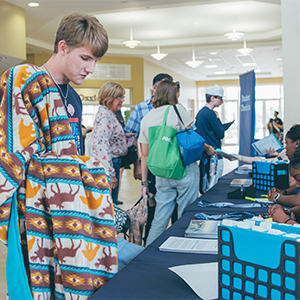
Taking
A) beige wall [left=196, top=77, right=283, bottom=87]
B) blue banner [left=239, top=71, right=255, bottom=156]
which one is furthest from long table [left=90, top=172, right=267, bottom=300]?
beige wall [left=196, top=77, right=283, bottom=87]

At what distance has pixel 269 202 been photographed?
2.09m

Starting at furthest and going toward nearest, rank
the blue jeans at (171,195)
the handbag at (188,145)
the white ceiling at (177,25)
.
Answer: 1. the white ceiling at (177,25)
2. the blue jeans at (171,195)
3. the handbag at (188,145)

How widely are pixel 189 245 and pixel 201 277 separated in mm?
309

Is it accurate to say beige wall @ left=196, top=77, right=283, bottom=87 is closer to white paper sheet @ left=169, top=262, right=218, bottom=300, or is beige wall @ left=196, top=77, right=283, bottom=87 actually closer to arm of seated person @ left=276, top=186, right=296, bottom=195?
arm of seated person @ left=276, top=186, right=296, bottom=195

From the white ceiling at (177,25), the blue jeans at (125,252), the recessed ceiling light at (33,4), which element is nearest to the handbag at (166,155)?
the blue jeans at (125,252)

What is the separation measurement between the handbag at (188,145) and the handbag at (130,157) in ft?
3.09

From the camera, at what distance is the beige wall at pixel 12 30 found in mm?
6880

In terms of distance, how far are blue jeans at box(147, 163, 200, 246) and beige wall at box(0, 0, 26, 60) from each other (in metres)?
5.81

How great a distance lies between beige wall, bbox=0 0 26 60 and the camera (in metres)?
6.88

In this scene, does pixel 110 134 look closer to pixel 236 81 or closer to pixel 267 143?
pixel 267 143

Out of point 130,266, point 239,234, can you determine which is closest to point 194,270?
point 130,266

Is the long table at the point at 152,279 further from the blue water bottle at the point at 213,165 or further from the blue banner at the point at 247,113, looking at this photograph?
the blue banner at the point at 247,113

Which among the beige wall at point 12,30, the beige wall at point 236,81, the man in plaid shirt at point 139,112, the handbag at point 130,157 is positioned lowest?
→ the handbag at point 130,157

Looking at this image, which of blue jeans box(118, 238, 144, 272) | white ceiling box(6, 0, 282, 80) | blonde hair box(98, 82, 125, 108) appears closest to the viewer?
blue jeans box(118, 238, 144, 272)
